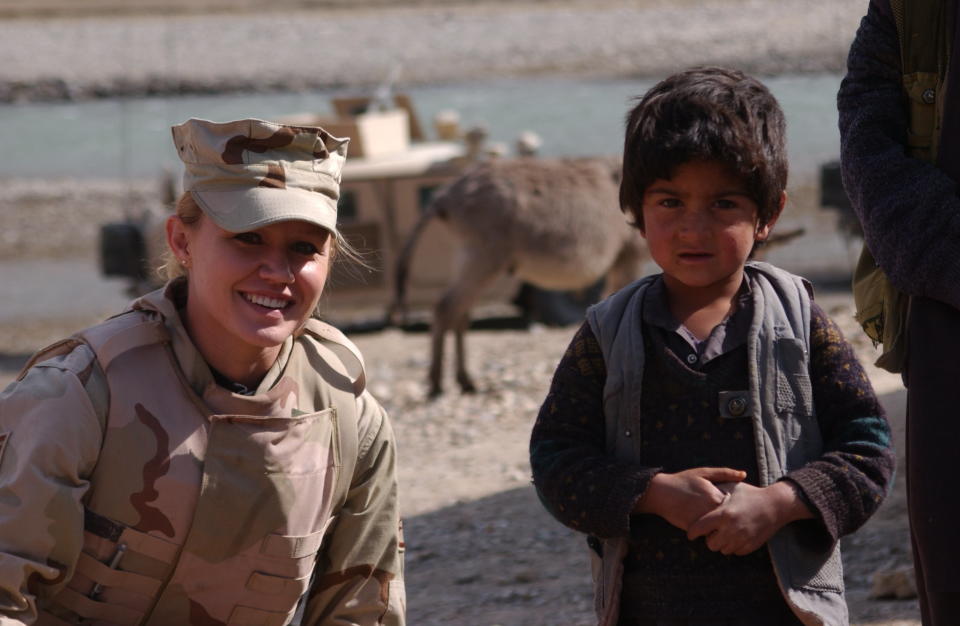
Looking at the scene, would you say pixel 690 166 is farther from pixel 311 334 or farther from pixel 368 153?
pixel 368 153

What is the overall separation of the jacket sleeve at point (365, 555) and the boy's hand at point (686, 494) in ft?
2.07

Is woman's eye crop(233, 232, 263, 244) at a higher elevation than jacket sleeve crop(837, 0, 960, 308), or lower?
lower

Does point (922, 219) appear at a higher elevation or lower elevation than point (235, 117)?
higher

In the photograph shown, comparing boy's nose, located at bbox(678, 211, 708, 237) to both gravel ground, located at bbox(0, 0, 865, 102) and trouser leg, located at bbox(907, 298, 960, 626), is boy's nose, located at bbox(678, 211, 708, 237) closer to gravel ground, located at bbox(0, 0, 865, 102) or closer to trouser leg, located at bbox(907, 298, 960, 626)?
trouser leg, located at bbox(907, 298, 960, 626)

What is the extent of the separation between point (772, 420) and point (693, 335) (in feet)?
0.74

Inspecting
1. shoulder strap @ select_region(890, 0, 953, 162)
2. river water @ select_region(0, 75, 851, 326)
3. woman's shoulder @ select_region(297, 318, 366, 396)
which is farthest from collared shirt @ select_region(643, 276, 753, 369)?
river water @ select_region(0, 75, 851, 326)

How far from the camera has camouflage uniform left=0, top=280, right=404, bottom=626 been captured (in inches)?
110

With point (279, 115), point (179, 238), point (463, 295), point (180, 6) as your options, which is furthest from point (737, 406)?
point (180, 6)

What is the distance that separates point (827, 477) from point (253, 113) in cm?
2229

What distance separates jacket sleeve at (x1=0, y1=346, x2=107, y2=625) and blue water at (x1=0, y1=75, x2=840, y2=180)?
55.1 feet

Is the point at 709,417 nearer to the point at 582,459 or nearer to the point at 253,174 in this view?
the point at 582,459

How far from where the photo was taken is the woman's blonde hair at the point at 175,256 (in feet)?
10.0

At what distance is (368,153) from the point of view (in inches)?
537

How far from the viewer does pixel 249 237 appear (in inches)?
118
